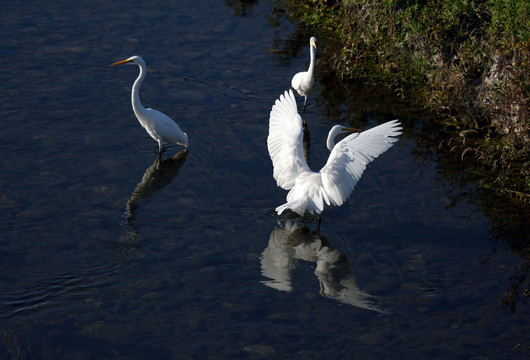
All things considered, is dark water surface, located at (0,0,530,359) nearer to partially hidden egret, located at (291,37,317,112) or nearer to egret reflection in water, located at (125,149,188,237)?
egret reflection in water, located at (125,149,188,237)

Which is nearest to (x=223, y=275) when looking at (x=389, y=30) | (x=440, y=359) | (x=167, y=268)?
(x=167, y=268)

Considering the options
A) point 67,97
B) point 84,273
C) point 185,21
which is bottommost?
point 84,273

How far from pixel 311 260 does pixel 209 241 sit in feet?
4.38

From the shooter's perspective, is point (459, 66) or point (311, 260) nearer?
point (311, 260)

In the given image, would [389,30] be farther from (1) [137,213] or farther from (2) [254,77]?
(1) [137,213]

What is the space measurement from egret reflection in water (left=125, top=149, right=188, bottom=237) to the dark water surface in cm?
3

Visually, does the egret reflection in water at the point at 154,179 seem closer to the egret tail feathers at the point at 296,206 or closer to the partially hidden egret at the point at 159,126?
the partially hidden egret at the point at 159,126

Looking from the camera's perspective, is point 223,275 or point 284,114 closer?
point 223,275

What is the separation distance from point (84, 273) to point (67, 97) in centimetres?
523

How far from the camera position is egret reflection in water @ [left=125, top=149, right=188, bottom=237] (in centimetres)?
955

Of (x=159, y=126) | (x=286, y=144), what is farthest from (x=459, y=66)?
(x=159, y=126)

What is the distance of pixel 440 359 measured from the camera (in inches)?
280

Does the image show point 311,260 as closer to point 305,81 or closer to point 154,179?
point 154,179

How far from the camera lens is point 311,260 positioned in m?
8.72
